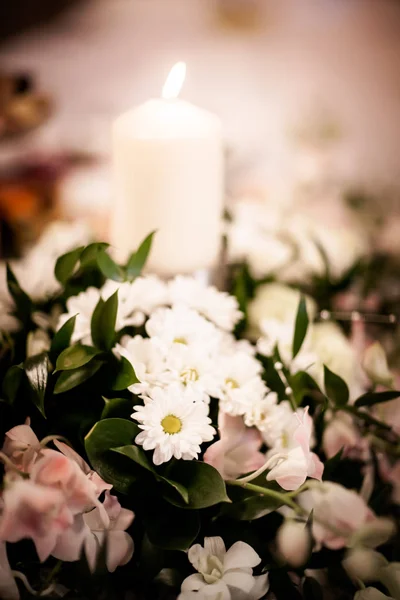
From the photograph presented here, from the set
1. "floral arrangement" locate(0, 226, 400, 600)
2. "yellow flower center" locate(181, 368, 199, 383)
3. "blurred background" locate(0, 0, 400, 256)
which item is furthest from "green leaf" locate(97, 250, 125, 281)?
"blurred background" locate(0, 0, 400, 256)

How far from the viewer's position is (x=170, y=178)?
52 centimetres

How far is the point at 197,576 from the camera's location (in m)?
0.34

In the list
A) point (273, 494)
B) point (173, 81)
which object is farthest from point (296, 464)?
point (173, 81)

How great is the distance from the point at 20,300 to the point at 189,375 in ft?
0.56

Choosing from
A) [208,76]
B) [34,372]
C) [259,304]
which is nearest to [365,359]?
[259,304]

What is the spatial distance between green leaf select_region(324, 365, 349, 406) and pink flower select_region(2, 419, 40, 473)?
0.20 m

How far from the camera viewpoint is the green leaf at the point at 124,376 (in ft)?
1.21

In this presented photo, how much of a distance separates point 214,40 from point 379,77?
0.25 metres

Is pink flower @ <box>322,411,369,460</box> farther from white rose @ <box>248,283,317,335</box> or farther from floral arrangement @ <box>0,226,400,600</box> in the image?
white rose @ <box>248,283,317,335</box>

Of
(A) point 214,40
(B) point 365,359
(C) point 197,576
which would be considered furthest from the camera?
(A) point 214,40

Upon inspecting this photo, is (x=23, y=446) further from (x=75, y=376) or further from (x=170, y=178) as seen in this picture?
(x=170, y=178)

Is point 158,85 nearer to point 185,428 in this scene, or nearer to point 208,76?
point 208,76

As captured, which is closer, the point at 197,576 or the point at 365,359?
the point at 197,576

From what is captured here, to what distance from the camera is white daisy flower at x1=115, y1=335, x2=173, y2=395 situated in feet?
1.21
